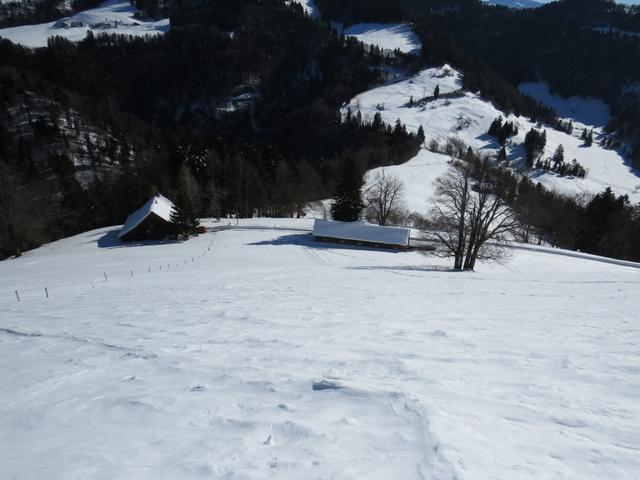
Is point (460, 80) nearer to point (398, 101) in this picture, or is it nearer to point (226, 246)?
point (398, 101)

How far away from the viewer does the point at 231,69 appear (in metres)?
191

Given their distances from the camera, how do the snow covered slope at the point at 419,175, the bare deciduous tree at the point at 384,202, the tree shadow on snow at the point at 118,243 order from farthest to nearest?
the snow covered slope at the point at 419,175 → the bare deciduous tree at the point at 384,202 → the tree shadow on snow at the point at 118,243

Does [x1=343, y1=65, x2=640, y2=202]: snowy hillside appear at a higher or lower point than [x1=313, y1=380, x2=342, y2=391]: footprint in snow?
higher

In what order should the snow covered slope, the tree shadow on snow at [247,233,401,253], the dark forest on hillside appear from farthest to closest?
the snow covered slope, the dark forest on hillside, the tree shadow on snow at [247,233,401,253]

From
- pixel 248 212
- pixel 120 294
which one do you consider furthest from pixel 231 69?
pixel 120 294

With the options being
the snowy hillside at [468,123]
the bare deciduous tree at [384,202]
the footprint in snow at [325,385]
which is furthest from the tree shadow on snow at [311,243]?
the snowy hillside at [468,123]

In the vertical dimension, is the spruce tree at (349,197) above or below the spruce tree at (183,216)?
above

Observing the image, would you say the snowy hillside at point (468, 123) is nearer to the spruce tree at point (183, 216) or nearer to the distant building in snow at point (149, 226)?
the spruce tree at point (183, 216)

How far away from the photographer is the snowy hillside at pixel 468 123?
124562mm

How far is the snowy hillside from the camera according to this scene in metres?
125

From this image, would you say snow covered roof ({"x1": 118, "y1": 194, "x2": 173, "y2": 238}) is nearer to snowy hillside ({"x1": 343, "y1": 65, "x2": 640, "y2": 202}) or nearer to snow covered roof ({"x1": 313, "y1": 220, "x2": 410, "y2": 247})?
snow covered roof ({"x1": 313, "y1": 220, "x2": 410, "y2": 247})

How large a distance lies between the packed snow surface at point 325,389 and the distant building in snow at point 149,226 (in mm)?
31614

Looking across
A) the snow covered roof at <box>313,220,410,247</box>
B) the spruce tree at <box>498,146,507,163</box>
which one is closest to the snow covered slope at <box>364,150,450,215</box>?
the snow covered roof at <box>313,220,410,247</box>

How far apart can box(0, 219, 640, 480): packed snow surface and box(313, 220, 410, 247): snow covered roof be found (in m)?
28.6
